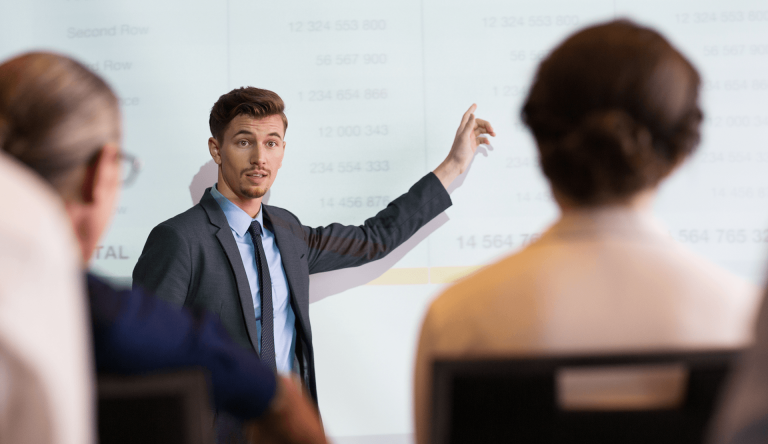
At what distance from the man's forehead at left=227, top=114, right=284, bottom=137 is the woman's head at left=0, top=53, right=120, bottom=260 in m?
1.29

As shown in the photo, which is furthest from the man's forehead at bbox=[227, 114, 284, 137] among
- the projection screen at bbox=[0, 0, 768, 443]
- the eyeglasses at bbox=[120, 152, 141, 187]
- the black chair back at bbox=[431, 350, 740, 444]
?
the black chair back at bbox=[431, 350, 740, 444]

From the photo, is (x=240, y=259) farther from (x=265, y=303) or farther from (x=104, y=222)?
(x=104, y=222)

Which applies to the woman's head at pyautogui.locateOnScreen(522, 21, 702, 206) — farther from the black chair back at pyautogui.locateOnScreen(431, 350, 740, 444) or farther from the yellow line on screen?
the yellow line on screen

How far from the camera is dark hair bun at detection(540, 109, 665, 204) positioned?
0.77 meters

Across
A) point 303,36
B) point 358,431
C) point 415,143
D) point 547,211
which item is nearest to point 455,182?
point 415,143

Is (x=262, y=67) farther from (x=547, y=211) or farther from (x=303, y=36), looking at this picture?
(x=547, y=211)

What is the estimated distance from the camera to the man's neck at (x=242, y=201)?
6.85 ft

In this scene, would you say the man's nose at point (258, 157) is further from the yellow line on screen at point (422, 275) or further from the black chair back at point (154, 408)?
the black chair back at point (154, 408)

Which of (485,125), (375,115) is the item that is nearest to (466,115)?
(485,125)

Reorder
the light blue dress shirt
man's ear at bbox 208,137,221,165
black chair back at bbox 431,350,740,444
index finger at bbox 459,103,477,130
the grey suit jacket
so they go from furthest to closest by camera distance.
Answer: index finger at bbox 459,103,477,130 < man's ear at bbox 208,137,221,165 < the light blue dress shirt < the grey suit jacket < black chair back at bbox 431,350,740,444

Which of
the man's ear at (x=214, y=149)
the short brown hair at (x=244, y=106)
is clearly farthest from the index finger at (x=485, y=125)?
the man's ear at (x=214, y=149)

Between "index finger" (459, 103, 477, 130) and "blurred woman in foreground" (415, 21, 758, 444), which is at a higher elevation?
"index finger" (459, 103, 477, 130)

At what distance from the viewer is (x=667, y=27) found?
232 cm

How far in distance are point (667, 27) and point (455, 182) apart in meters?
1.10
